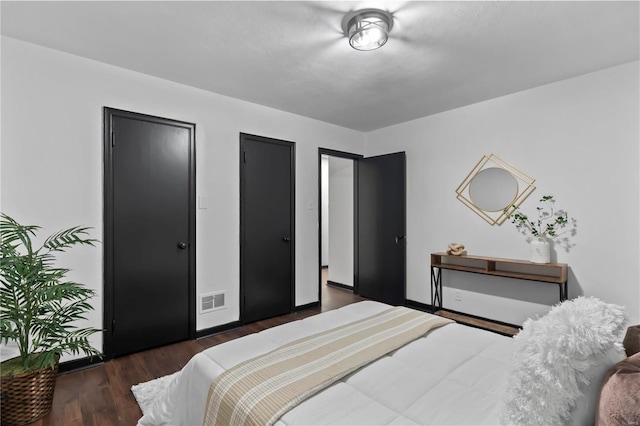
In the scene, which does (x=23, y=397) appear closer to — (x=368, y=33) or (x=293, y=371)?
(x=293, y=371)

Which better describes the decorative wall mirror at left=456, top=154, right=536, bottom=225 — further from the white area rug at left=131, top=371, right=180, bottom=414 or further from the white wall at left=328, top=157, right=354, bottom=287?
the white area rug at left=131, top=371, right=180, bottom=414

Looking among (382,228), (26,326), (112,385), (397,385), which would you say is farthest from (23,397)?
(382,228)

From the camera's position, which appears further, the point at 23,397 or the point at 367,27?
the point at 367,27

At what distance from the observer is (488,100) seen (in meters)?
3.69

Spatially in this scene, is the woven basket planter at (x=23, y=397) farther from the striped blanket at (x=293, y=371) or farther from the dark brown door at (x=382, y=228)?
the dark brown door at (x=382, y=228)

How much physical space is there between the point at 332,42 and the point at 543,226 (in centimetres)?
277

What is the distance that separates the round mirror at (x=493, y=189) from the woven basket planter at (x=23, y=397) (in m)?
4.17

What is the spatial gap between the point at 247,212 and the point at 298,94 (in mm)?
1436

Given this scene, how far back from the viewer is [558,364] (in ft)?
3.12

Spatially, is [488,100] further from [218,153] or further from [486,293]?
[218,153]

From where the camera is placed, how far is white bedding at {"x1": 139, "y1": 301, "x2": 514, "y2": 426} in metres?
1.18

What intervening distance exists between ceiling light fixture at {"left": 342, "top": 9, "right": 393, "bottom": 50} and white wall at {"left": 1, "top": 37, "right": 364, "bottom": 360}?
1835 mm

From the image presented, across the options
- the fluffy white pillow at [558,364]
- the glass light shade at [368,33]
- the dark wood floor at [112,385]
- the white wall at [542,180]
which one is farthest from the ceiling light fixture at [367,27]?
the dark wood floor at [112,385]

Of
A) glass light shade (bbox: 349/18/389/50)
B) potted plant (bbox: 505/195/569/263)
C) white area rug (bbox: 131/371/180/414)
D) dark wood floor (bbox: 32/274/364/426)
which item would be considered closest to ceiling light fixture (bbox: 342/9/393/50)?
glass light shade (bbox: 349/18/389/50)
